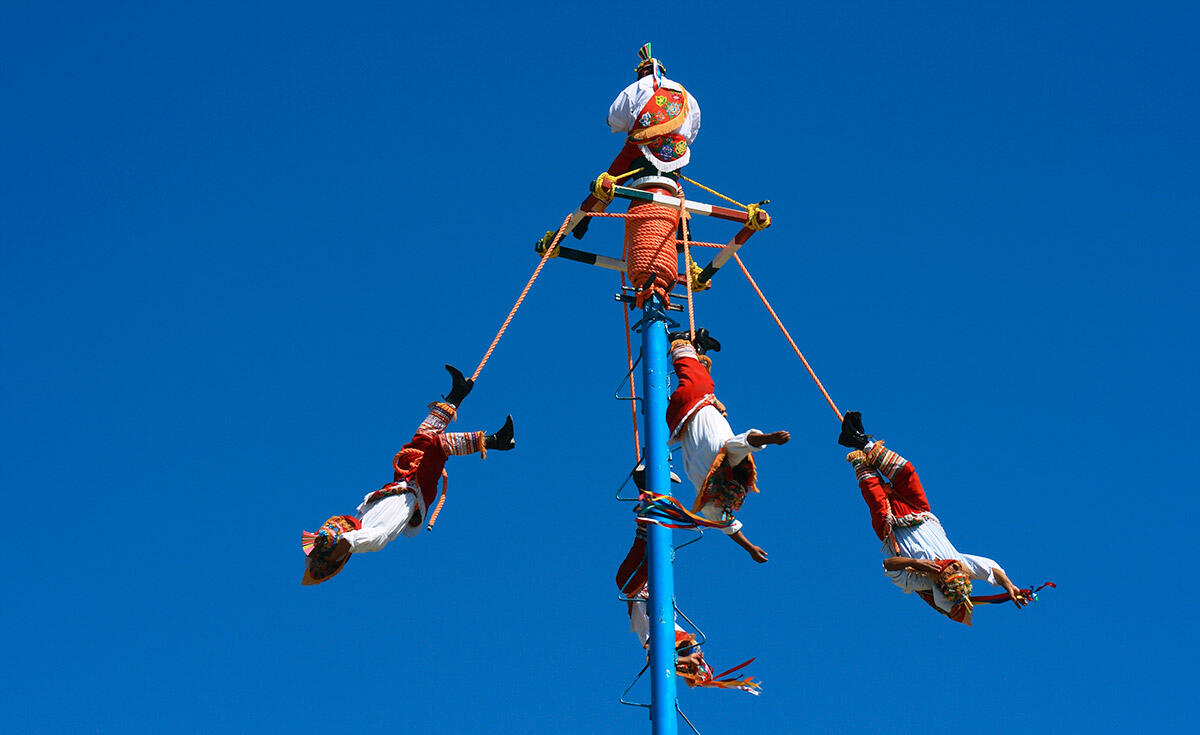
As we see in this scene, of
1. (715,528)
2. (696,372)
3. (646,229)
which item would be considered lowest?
(715,528)

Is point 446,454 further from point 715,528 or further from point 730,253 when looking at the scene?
point 730,253

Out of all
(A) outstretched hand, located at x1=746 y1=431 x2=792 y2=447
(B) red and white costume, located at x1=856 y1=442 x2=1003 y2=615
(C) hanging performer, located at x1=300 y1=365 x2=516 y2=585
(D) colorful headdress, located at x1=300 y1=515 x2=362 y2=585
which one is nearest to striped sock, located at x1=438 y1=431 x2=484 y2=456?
(C) hanging performer, located at x1=300 y1=365 x2=516 y2=585

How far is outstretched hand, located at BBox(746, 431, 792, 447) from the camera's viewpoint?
9.74 meters

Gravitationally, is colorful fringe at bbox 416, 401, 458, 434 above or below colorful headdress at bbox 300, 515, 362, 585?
above

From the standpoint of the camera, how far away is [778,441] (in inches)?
384

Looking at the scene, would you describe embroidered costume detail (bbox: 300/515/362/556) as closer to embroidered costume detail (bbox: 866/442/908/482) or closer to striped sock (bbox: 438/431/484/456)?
striped sock (bbox: 438/431/484/456)

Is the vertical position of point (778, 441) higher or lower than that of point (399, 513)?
higher

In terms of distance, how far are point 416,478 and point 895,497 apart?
3.79m

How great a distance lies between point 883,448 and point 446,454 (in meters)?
3.47

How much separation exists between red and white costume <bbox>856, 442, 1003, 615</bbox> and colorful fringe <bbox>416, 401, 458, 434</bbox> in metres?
3.29

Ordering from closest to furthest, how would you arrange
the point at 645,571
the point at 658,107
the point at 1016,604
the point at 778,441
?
the point at 778,441, the point at 1016,604, the point at 645,571, the point at 658,107

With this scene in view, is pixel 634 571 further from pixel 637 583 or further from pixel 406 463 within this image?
pixel 406 463

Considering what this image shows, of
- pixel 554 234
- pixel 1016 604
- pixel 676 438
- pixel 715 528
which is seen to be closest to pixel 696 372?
pixel 676 438

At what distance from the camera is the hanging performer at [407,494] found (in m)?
10.2
